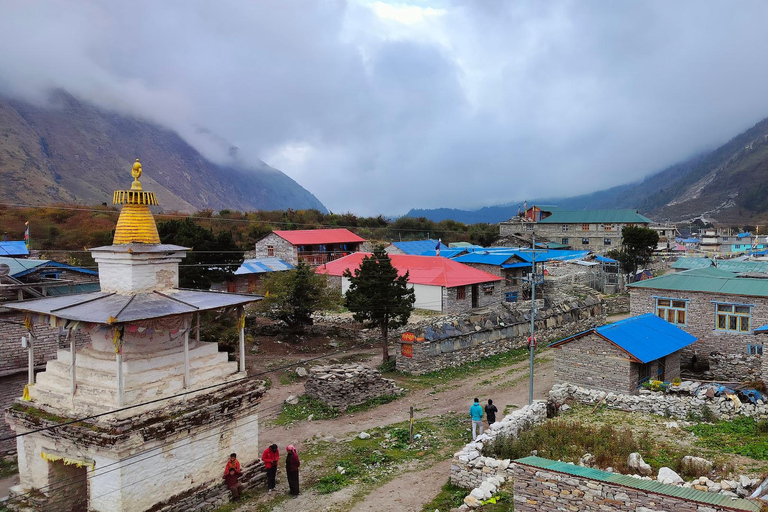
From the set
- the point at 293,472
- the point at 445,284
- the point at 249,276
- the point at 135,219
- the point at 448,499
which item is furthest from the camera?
the point at 249,276

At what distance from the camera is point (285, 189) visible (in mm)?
192375

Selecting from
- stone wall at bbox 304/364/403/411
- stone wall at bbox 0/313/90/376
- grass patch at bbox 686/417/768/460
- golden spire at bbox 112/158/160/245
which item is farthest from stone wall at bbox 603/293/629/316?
stone wall at bbox 0/313/90/376

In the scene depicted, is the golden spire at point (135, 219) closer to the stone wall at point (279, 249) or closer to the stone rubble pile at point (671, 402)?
the stone rubble pile at point (671, 402)

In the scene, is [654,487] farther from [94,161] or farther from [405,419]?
[94,161]

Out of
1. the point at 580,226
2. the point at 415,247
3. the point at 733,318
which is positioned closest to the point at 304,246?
the point at 415,247

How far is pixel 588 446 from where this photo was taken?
43.4 feet

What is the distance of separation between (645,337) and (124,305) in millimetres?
18314

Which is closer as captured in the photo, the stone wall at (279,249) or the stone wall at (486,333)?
the stone wall at (486,333)

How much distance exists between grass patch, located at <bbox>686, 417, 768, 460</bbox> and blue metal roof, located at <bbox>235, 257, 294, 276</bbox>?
96.4ft

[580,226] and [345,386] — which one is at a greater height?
[580,226]

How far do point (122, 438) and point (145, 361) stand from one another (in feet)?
6.14

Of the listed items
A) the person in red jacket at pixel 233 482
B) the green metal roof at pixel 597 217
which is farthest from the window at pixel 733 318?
the green metal roof at pixel 597 217

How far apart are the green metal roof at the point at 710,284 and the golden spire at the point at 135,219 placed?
2215 centimetres

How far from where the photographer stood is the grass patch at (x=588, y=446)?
12.3m
